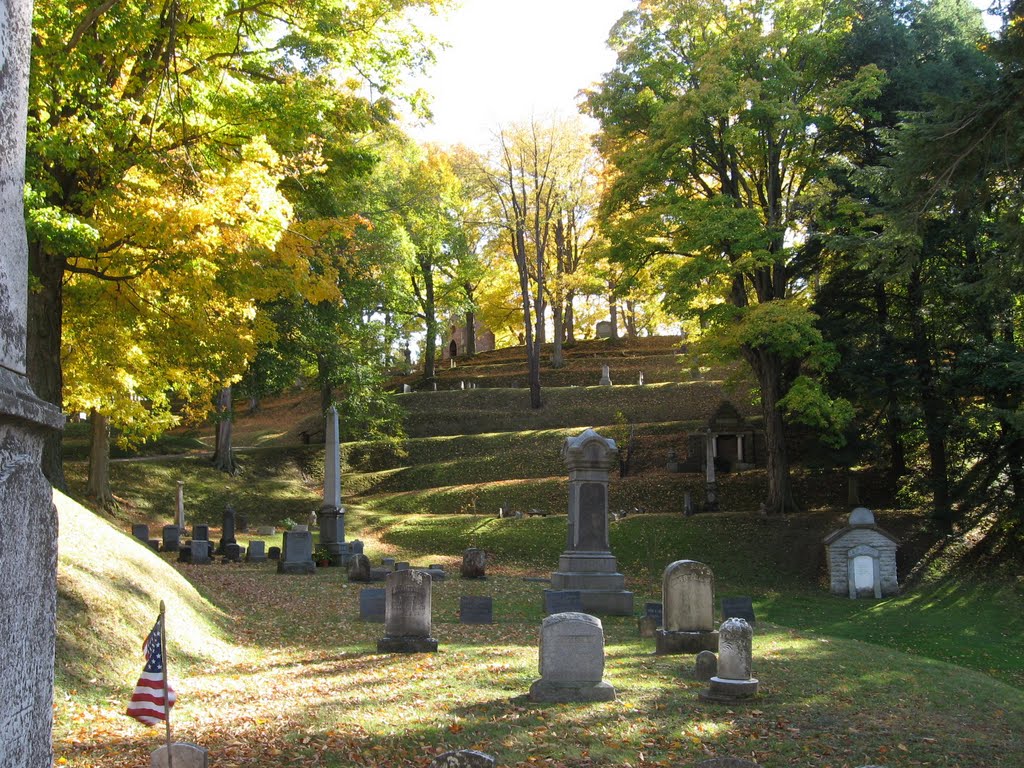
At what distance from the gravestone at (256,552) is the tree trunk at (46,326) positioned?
30.0 ft

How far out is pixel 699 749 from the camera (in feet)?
24.6

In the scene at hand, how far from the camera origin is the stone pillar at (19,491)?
2.33m

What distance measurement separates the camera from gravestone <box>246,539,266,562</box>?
881 inches

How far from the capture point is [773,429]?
25.3 m

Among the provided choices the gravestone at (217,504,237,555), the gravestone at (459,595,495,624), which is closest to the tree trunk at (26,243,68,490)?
the gravestone at (459,595,495,624)

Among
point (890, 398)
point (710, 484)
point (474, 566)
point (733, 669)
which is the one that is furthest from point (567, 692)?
point (710, 484)

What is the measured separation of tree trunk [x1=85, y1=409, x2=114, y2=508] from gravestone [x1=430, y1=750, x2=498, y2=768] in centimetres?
2430

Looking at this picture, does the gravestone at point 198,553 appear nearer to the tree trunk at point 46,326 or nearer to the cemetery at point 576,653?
the cemetery at point 576,653

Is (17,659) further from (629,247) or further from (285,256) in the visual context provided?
(629,247)

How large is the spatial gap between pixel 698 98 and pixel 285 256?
13291 millimetres

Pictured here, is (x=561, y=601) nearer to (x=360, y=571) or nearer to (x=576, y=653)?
(x=360, y=571)

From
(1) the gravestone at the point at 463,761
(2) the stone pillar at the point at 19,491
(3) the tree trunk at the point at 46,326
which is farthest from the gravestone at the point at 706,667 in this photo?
(3) the tree trunk at the point at 46,326

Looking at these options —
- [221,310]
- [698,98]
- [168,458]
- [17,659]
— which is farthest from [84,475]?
[17,659]

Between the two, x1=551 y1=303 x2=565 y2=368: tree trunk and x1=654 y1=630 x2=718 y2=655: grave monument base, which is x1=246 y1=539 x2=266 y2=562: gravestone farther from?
x1=551 y1=303 x2=565 y2=368: tree trunk
